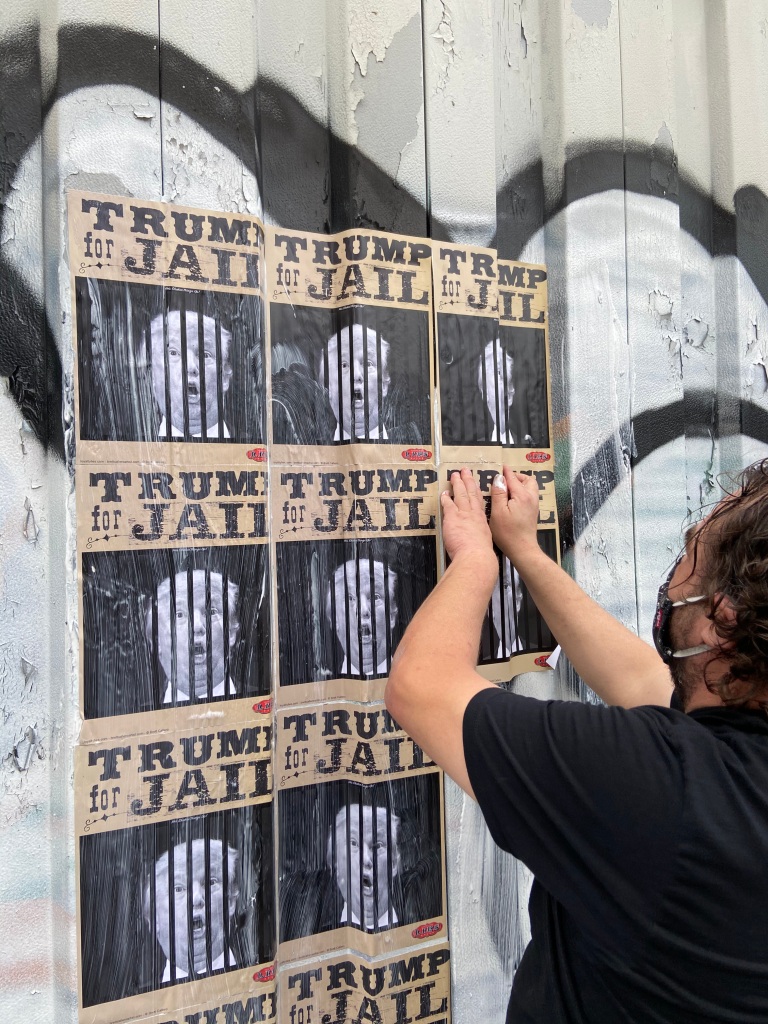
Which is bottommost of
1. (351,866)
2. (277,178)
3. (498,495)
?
(351,866)

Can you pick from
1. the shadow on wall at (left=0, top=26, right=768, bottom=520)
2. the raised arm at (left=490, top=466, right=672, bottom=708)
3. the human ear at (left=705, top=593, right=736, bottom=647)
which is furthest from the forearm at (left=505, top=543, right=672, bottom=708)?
the human ear at (left=705, top=593, right=736, bottom=647)

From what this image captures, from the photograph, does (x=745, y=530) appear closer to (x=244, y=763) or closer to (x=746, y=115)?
(x=244, y=763)

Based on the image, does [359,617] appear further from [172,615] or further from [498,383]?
[498,383]

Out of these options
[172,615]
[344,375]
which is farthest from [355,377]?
[172,615]

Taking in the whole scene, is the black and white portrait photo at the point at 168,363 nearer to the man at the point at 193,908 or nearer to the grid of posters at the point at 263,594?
the grid of posters at the point at 263,594

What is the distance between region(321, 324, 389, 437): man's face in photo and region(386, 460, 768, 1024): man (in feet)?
1.40

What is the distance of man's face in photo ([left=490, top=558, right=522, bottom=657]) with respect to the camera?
1.50 metres

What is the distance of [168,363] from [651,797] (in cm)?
86

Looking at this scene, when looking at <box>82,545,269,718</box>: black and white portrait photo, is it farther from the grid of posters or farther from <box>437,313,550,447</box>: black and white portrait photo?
<box>437,313,550,447</box>: black and white portrait photo

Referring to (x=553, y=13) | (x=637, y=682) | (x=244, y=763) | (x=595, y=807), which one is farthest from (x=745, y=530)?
(x=553, y=13)

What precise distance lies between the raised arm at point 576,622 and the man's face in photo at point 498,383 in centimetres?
13

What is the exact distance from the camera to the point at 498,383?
152 cm

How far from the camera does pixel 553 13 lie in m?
1.59

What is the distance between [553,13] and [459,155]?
0.43 meters
